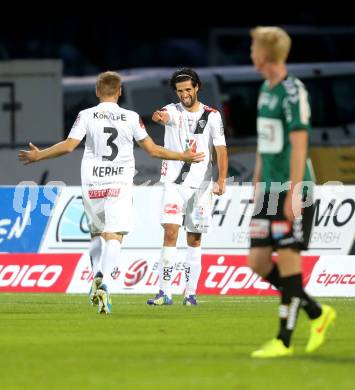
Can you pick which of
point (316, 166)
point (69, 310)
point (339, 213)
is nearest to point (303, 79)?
point (316, 166)

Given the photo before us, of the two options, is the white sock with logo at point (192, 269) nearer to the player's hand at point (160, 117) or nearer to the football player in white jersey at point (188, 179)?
the football player in white jersey at point (188, 179)

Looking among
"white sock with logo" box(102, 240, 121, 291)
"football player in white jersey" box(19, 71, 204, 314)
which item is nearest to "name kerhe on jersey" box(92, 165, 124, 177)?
"football player in white jersey" box(19, 71, 204, 314)

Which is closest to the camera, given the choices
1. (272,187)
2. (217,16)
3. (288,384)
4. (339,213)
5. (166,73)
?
(288,384)

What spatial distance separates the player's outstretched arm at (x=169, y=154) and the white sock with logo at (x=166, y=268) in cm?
167

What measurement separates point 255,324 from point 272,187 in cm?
303

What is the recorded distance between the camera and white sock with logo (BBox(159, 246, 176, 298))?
53.8 ft

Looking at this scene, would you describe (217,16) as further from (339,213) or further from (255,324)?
(255,324)

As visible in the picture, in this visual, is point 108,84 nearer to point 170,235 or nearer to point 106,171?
point 106,171

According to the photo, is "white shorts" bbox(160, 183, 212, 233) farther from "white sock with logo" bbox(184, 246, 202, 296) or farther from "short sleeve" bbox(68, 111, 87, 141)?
"short sleeve" bbox(68, 111, 87, 141)

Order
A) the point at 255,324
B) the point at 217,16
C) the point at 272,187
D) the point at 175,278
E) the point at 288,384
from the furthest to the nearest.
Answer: the point at 217,16 → the point at 175,278 → the point at 255,324 → the point at 272,187 → the point at 288,384

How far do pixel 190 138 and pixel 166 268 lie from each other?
4.08 ft

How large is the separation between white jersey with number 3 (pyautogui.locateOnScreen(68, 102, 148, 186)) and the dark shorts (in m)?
4.01

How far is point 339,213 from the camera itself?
1998 cm

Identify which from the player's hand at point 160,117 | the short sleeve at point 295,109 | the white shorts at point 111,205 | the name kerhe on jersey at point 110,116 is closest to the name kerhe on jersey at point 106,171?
the white shorts at point 111,205
